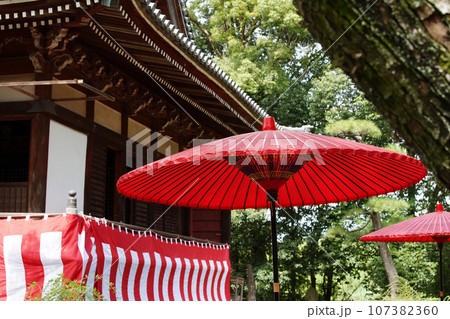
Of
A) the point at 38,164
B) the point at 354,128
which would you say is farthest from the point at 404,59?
the point at 354,128

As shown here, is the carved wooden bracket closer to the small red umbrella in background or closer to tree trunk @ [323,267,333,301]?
the small red umbrella in background

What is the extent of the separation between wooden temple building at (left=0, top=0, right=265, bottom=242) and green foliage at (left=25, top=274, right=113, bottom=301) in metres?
1.38

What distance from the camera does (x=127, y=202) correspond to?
9438 mm

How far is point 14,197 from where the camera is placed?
269 inches

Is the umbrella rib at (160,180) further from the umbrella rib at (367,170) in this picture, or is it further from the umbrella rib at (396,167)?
the umbrella rib at (396,167)

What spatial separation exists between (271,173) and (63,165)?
352 cm

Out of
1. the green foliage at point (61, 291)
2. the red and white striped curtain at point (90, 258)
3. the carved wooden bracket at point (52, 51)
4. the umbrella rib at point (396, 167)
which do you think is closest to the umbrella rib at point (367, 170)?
the umbrella rib at point (396, 167)

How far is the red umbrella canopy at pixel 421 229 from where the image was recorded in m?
7.95

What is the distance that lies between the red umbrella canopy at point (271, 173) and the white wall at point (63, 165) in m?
2.24

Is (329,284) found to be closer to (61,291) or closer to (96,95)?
(96,95)

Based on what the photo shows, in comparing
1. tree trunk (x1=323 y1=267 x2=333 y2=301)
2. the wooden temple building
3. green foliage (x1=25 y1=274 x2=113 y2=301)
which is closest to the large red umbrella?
green foliage (x1=25 y1=274 x2=113 y2=301)

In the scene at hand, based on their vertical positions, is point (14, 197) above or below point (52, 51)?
below
